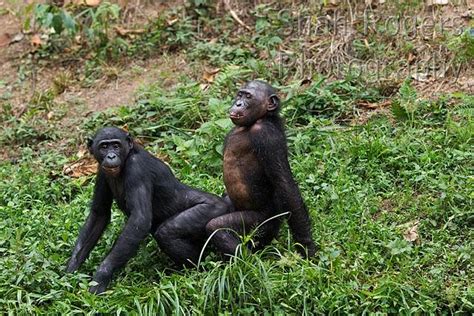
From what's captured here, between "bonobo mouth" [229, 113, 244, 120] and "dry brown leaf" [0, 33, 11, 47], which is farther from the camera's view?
"dry brown leaf" [0, 33, 11, 47]

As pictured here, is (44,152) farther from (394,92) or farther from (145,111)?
(394,92)

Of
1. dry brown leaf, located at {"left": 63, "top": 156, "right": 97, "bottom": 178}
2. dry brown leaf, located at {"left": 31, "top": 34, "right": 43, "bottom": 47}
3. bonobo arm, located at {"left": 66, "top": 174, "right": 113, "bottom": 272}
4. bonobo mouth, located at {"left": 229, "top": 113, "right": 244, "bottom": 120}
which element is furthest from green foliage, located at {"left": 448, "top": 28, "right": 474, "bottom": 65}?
dry brown leaf, located at {"left": 31, "top": 34, "right": 43, "bottom": 47}

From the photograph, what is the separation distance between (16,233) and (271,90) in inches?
101

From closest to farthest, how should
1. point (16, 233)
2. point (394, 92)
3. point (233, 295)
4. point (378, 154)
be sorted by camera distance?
point (233, 295)
point (16, 233)
point (378, 154)
point (394, 92)

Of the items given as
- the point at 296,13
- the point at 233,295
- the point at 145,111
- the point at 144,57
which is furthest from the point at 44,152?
the point at 233,295

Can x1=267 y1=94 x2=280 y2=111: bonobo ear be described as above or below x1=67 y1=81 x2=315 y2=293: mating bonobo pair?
above

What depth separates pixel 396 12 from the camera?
11383 millimetres

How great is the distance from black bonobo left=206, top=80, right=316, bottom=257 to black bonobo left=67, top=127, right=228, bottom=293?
8.8 inches

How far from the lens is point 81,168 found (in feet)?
32.8

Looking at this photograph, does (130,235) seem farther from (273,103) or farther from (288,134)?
(288,134)

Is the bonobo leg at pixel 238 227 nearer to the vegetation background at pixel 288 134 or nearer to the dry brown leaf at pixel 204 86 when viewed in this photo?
the vegetation background at pixel 288 134

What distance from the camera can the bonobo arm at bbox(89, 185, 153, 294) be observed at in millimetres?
7207

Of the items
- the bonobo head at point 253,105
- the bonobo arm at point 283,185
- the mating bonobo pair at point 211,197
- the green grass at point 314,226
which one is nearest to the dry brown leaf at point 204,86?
the green grass at point 314,226

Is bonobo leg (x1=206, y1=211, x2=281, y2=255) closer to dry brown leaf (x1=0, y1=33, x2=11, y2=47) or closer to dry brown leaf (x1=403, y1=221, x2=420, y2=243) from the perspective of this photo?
dry brown leaf (x1=403, y1=221, x2=420, y2=243)
